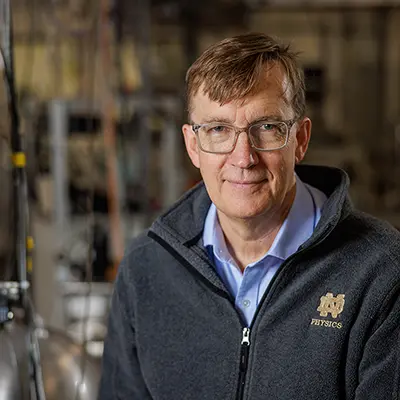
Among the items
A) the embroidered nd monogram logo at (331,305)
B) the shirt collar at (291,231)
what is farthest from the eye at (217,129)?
the embroidered nd monogram logo at (331,305)

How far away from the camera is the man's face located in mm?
1604

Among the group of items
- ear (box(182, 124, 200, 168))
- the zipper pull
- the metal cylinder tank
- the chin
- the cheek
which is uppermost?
ear (box(182, 124, 200, 168))

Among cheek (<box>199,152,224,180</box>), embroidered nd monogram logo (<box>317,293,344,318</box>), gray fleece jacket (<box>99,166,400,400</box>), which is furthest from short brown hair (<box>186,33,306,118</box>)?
embroidered nd monogram logo (<box>317,293,344,318</box>)

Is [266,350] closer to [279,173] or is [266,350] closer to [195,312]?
→ [195,312]

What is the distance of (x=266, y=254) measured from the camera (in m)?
1.73

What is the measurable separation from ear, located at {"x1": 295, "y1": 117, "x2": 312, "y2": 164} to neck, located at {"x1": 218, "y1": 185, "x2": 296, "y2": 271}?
8 cm

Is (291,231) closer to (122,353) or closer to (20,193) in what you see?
(122,353)

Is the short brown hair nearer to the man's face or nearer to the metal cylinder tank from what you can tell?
the man's face

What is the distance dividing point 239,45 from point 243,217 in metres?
0.33

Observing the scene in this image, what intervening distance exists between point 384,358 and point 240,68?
59 centimetres

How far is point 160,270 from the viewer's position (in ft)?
6.21

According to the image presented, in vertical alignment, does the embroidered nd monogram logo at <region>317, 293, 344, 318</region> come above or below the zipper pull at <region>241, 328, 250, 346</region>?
above

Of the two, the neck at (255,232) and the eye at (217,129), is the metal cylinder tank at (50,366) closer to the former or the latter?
the neck at (255,232)

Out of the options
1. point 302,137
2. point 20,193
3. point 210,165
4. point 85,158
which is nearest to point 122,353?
point 20,193
